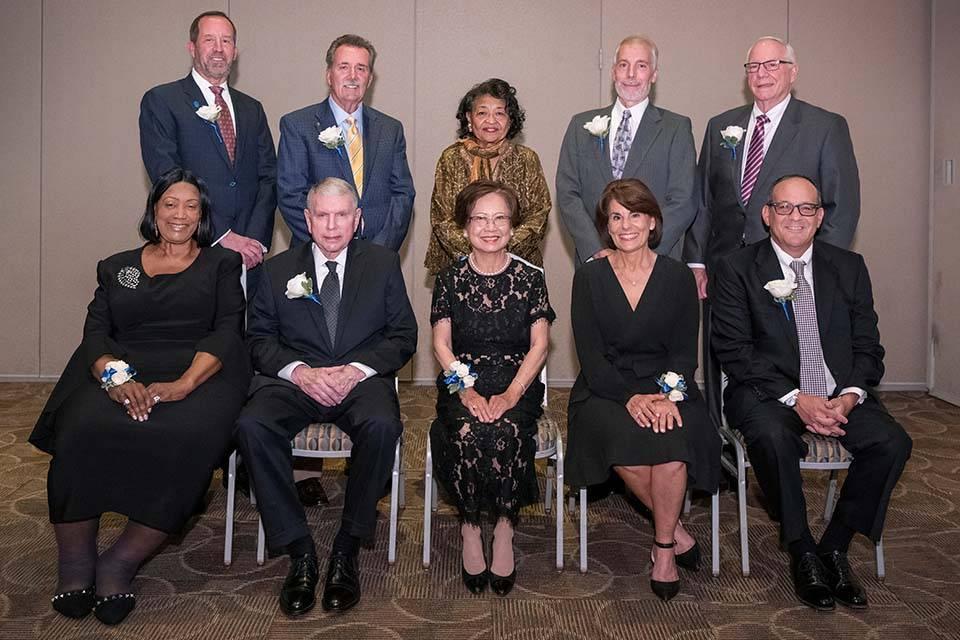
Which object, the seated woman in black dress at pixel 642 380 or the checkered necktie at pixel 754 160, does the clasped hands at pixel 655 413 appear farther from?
the checkered necktie at pixel 754 160

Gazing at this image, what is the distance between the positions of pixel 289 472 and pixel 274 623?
20.5 inches

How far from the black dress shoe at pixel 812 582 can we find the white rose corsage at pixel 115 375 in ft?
8.00

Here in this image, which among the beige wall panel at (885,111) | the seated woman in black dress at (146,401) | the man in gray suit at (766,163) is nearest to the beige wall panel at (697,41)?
the beige wall panel at (885,111)

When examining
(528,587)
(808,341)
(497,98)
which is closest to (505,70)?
(497,98)

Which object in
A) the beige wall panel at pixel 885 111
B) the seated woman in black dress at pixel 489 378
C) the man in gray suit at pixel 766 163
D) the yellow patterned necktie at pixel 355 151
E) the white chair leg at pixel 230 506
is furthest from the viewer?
the beige wall panel at pixel 885 111

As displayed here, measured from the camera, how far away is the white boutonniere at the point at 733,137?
13.6 feet

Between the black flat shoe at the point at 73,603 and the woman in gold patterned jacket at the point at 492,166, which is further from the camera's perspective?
the woman in gold patterned jacket at the point at 492,166

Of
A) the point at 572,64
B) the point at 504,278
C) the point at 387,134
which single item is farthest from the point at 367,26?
the point at 504,278

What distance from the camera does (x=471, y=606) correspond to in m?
3.07

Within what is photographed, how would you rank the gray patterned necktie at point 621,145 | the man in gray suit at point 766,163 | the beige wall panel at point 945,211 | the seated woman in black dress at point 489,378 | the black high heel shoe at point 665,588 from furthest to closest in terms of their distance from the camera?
the beige wall panel at point 945,211, the gray patterned necktie at point 621,145, the man in gray suit at point 766,163, the seated woman in black dress at point 489,378, the black high heel shoe at point 665,588

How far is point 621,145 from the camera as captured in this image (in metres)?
4.23

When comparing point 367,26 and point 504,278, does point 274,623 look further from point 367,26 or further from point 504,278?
point 367,26

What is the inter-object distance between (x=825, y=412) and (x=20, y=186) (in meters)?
6.12

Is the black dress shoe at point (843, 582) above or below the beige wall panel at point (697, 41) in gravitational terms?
below
